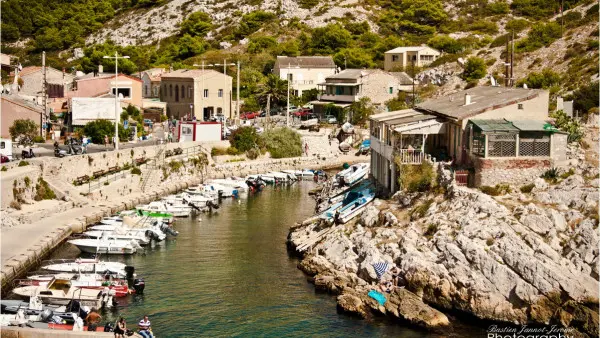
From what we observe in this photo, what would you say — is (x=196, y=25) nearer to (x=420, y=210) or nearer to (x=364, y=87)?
(x=364, y=87)

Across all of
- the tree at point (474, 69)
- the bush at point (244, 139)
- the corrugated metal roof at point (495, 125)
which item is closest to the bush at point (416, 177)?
the corrugated metal roof at point (495, 125)

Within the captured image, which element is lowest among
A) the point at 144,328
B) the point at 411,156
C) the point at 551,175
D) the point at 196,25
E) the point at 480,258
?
the point at 144,328

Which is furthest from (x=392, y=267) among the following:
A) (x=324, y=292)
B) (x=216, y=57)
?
(x=216, y=57)

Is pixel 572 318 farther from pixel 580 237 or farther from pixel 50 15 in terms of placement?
pixel 50 15

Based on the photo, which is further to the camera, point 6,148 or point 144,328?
point 6,148

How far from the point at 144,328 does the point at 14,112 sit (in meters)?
42.4

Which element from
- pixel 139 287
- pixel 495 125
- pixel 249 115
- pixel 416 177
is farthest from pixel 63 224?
pixel 249 115

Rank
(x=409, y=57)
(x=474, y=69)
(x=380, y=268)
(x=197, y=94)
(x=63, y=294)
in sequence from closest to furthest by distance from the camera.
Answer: (x=63, y=294), (x=380, y=268), (x=197, y=94), (x=474, y=69), (x=409, y=57)

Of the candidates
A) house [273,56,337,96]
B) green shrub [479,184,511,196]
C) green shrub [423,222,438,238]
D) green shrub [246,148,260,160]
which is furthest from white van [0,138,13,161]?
house [273,56,337,96]

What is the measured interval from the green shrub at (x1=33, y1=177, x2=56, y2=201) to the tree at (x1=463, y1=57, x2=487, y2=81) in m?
52.4

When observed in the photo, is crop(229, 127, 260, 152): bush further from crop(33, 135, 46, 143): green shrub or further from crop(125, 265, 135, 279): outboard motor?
crop(125, 265, 135, 279): outboard motor

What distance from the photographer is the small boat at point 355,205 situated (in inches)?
1730

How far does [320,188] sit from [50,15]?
10684 centimetres

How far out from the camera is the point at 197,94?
90.1 meters
